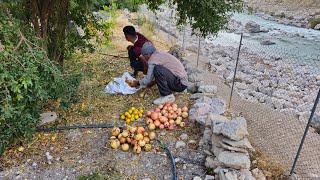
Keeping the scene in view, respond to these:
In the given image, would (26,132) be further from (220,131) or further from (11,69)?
(220,131)

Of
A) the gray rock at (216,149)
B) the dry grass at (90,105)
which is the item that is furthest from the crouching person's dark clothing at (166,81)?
the gray rock at (216,149)

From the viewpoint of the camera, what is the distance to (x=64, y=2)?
18.1 feet

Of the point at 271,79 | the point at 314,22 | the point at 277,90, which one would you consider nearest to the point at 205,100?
the point at 277,90

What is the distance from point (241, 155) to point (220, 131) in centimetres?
37

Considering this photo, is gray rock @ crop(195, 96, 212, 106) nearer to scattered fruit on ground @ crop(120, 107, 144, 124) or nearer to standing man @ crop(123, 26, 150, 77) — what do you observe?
scattered fruit on ground @ crop(120, 107, 144, 124)

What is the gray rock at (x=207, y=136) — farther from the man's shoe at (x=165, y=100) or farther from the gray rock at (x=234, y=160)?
the man's shoe at (x=165, y=100)

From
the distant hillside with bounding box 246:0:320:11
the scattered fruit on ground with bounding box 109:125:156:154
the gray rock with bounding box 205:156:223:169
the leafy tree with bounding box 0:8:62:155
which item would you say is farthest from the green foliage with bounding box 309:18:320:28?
the leafy tree with bounding box 0:8:62:155

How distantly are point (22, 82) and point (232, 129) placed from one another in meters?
2.38

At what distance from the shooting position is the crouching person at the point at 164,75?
18.5ft

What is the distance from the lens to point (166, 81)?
5688 mm

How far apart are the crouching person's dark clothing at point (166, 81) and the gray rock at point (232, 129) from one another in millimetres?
1571

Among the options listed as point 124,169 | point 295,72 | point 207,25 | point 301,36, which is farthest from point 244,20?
point 124,169

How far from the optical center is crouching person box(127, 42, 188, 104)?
565 cm

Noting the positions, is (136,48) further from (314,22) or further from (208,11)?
(314,22)
